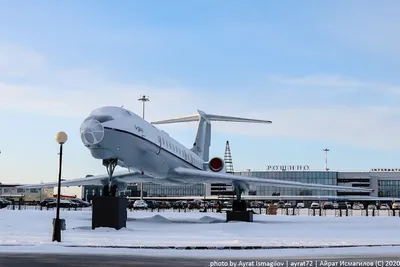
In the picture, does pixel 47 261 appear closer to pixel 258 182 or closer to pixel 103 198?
pixel 103 198

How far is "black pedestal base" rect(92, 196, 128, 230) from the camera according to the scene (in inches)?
919

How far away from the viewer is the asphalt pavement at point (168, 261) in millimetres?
11852

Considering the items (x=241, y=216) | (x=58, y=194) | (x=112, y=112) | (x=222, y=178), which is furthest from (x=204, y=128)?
(x=58, y=194)

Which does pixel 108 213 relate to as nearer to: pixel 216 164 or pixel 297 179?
pixel 216 164

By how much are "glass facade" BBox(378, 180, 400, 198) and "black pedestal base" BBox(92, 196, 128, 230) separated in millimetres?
135591

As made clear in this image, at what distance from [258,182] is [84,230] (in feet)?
45.3

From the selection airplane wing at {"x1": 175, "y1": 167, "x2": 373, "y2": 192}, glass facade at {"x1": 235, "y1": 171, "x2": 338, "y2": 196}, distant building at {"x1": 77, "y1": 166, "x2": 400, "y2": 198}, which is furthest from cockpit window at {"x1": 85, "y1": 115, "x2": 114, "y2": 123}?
glass facade at {"x1": 235, "y1": 171, "x2": 338, "y2": 196}

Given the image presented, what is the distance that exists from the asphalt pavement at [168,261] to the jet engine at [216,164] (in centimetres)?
2398

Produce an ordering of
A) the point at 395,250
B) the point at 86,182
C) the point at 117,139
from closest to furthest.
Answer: the point at 395,250, the point at 117,139, the point at 86,182

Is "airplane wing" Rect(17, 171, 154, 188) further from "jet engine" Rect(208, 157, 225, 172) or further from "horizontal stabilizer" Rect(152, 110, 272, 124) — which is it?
"horizontal stabilizer" Rect(152, 110, 272, 124)

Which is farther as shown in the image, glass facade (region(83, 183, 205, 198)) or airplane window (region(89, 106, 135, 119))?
glass facade (region(83, 183, 205, 198))

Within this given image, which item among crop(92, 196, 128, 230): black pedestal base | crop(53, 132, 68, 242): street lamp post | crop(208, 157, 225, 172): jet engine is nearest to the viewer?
crop(53, 132, 68, 242): street lamp post

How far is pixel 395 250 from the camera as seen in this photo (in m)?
15.6

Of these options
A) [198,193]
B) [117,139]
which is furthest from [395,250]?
[198,193]
